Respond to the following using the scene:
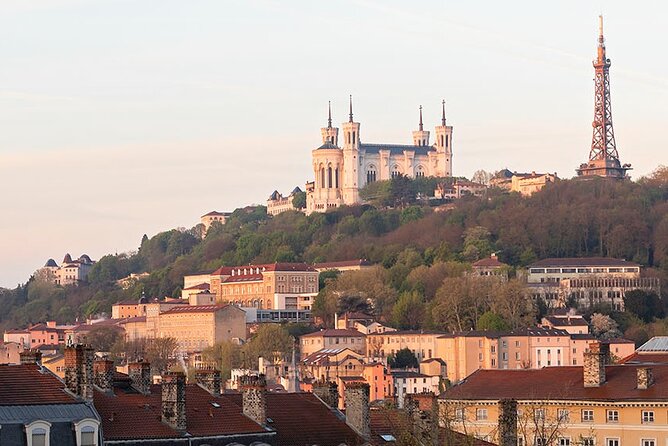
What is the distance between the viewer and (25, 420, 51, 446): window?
31.8m

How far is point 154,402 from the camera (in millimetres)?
37062

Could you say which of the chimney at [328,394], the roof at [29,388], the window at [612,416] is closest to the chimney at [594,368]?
the window at [612,416]

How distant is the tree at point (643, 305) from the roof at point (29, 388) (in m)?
129

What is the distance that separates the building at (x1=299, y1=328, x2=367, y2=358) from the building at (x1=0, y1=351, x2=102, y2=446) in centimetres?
12514

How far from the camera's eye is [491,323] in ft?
502

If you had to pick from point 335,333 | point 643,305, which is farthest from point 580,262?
point 335,333

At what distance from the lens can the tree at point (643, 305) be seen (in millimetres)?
160325

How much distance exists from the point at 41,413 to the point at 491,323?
400 ft

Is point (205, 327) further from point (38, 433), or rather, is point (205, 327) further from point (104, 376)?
point (38, 433)

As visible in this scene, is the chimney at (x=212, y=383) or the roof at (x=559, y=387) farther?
the roof at (x=559, y=387)

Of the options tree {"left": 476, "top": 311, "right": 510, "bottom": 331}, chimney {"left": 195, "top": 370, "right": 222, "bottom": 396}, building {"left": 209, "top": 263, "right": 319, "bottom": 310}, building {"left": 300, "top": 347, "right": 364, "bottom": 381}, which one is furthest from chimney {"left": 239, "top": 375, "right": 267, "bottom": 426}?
building {"left": 209, "top": 263, "right": 319, "bottom": 310}

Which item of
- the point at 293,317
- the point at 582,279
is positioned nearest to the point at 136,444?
the point at 582,279

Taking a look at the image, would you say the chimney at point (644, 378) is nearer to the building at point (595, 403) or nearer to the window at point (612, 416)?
the building at point (595, 403)

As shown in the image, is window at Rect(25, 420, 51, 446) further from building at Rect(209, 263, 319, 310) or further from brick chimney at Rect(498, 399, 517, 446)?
building at Rect(209, 263, 319, 310)
